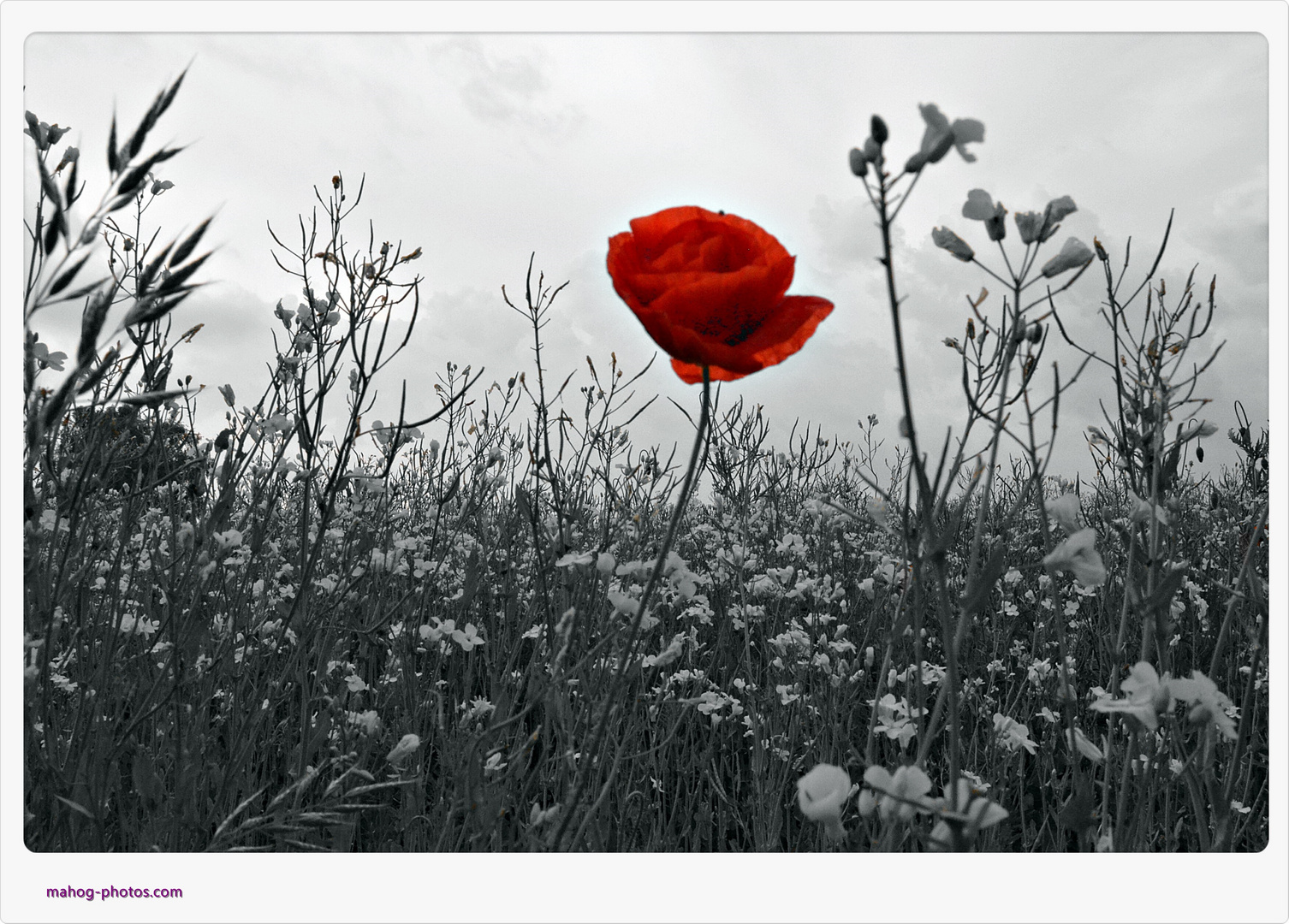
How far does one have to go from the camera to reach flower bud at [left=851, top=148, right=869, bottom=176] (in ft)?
2.15

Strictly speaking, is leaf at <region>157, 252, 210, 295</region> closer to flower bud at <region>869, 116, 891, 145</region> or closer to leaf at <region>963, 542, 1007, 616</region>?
flower bud at <region>869, 116, 891, 145</region>

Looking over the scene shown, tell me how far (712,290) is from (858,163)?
15 centimetres

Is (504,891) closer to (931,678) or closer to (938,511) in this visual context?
(938,511)

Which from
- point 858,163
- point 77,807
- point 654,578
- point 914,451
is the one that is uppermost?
point 858,163

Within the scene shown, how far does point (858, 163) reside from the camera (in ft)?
2.15

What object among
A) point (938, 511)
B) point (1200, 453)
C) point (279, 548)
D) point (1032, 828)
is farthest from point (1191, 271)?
point (279, 548)

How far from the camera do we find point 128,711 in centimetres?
197

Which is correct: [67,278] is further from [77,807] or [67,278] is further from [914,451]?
[914,451]

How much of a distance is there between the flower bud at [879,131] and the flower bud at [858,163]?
2 centimetres

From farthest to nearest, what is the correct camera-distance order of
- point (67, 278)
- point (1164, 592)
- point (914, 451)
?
point (1164, 592) → point (67, 278) → point (914, 451)

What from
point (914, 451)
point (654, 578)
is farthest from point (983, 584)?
point (654, 578)

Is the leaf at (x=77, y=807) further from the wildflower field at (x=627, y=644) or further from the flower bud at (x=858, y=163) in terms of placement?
the flower bud at (x=858, y=163)

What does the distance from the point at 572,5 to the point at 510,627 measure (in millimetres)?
2539

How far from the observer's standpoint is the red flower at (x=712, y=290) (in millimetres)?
707
